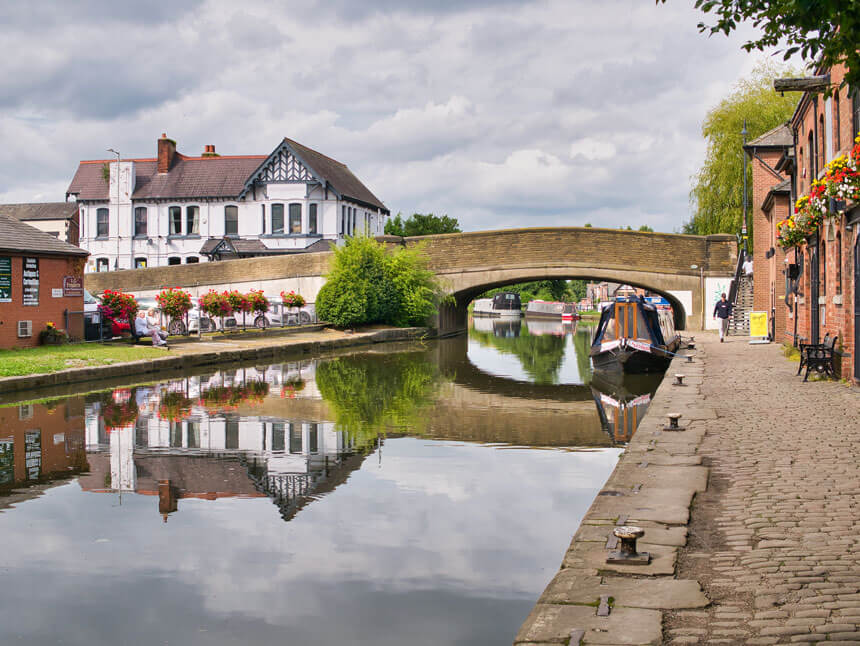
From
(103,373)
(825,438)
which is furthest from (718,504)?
(103,373)

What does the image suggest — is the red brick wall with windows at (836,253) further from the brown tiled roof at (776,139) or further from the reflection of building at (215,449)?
the brown tiled roof at (776,139)

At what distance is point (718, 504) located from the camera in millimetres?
5578

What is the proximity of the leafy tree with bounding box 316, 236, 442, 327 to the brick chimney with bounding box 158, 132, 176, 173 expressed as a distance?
656 inches

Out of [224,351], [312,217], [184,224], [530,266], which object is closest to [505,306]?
[312,217]

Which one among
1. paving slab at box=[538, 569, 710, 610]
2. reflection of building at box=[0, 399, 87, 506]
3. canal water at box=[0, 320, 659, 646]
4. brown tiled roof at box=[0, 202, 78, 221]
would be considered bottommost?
canal water at box=[0, 320, 659, 646]

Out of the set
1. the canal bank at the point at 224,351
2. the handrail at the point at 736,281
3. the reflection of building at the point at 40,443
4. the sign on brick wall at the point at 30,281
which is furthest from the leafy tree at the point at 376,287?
the reflection of building at the point at 40,443

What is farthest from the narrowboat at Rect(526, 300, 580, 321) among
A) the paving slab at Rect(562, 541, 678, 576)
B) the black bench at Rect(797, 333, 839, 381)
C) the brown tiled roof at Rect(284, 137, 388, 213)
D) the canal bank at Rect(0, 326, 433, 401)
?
the paving slab at Rect(562, 541, 678, 576)

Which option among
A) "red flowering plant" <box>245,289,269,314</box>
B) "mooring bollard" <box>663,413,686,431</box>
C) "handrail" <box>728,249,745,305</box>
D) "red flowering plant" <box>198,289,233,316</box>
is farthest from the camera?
"handrail" <box>728,249,745,305</box>

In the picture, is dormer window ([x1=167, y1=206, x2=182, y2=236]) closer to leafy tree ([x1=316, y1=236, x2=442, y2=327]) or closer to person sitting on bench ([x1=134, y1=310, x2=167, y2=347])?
leafy tree ([x1=316, y1=236, x2=442, y2=327])

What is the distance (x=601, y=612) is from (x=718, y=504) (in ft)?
7.39

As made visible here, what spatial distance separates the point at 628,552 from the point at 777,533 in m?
1.09

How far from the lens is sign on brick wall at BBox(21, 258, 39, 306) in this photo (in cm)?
1838

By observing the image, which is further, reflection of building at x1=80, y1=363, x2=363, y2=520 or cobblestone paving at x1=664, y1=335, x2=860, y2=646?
reflection of building at x1=80, y1=363, x2=363, y2=520

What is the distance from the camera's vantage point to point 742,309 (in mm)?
32875
